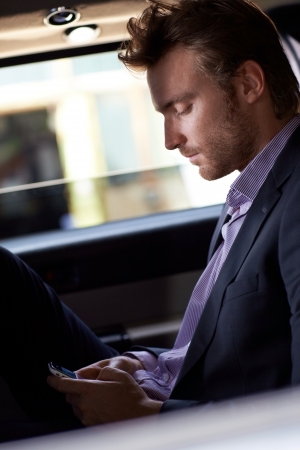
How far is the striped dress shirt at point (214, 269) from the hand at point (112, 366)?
21mm

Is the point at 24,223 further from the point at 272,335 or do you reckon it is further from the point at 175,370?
the point at 272,335

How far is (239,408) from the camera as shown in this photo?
1.79 feet

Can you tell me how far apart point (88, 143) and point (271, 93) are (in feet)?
16.3

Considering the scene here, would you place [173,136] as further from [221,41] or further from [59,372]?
[59,372]

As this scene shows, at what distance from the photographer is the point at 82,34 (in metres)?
1.98

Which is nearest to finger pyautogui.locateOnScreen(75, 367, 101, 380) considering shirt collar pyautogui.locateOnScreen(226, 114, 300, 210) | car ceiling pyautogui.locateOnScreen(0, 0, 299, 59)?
shirt collar pyautogui.locateOnScreen(226, 114, 300, 210)

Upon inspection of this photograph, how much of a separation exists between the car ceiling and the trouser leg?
0.68 m

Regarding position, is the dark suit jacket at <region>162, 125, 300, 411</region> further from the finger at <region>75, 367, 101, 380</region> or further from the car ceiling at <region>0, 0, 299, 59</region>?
the car ceiling at <region>0, 0, 299, 59</region>

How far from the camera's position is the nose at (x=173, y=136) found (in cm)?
156

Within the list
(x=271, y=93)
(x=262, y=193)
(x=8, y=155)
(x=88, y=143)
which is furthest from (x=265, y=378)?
(x=8, y=155)

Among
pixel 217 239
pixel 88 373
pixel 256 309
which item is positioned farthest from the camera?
pixel 217 239

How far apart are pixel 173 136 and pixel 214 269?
0.36 metres

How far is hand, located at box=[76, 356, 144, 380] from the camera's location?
4.83 feet

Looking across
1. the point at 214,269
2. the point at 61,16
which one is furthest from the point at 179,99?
the point at 61,16
